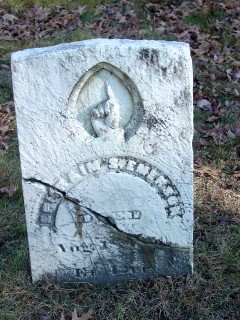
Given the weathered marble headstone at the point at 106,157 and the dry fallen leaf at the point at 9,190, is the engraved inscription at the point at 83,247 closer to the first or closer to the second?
the weathered marble headstone at the point at 106,157

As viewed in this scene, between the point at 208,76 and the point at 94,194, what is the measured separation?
2828mm

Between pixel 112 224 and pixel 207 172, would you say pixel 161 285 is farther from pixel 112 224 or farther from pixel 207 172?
pixel 207 172

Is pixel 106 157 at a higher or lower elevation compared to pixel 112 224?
higher

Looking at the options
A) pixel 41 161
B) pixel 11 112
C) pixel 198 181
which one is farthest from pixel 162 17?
pixel 41 161

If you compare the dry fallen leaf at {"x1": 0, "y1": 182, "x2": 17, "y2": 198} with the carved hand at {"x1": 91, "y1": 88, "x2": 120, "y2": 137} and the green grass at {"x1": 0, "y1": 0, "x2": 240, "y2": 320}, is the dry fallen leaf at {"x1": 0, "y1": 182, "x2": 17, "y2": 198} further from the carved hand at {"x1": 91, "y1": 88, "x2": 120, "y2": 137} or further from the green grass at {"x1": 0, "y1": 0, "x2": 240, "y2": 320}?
the carved hand at {"x1": 91, "y1": 88, "x2": 120, "y2": 137}

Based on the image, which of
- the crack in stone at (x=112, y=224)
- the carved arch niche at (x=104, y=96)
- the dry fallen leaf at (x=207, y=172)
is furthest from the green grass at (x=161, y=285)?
the carved arch niche at (x=104, y=96)

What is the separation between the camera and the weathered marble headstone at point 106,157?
277 centimetres

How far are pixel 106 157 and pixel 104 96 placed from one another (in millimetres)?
303

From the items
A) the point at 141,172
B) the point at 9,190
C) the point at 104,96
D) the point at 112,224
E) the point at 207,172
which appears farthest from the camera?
the point at 207,172

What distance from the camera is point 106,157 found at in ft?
9.72

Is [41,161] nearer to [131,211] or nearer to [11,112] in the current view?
[131,211]

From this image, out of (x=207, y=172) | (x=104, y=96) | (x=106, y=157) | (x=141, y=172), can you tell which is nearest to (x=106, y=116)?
(x=104, y=96)

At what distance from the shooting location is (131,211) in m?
3.11

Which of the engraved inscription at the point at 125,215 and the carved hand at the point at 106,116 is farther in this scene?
the engraved inscription at the point at 125,215
